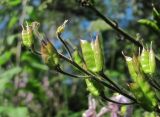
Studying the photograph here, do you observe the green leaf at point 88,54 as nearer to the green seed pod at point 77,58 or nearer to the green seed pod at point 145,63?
the green seed pod at point 77,58

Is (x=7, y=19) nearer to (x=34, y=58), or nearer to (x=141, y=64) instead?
(x=34, y=58)

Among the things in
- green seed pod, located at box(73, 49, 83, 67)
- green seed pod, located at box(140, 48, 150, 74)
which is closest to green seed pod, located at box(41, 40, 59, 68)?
green seed pod, located at box(73, 49, 83, 67)

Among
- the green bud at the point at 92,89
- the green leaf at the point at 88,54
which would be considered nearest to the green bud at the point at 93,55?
the green leaf at the point at 88,54

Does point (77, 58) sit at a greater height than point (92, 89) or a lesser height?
greater

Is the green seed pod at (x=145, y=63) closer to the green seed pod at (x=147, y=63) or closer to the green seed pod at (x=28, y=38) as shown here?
the green seed pod at (x=147, y=63)

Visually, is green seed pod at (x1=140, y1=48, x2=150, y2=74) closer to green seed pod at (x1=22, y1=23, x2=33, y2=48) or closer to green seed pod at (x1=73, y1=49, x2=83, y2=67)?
green seed pod at (x1=73, y1=49, x2=83, y2=67)

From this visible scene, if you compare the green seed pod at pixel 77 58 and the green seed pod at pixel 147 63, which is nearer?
the green seed pod at pixel 147 63

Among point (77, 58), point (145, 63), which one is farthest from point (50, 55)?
point (145, 63)

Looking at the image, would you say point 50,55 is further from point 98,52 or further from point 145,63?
point 145,63

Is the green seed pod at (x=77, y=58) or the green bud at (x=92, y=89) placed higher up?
the green seed pod at (x=77, y=58)

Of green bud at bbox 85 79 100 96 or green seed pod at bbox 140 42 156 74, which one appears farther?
green bud at bbox 85 79 100 96

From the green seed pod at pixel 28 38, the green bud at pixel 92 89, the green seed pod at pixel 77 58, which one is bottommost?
the green bud at pixel 92 89
